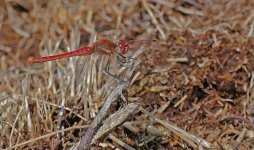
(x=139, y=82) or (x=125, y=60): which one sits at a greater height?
(x=125, y=60)

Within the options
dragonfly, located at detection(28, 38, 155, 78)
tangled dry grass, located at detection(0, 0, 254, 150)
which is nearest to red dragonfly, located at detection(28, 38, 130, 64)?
dragonfly, located at detection(28, 38, 155, 78)

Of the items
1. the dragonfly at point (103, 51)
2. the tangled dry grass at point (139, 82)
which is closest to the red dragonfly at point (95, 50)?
the dragonfly at point (103, 51)

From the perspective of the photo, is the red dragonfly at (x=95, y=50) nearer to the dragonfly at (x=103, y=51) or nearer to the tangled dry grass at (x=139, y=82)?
the dragonfly at (x=103, y=51)

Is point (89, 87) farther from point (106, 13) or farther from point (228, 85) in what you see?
point (106, 13)

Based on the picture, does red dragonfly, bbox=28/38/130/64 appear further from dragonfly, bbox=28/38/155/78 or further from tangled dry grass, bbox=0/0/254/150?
tangled dry grass, bbox=0/0/254/150

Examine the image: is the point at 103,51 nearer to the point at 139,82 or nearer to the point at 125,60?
the point at 125,60

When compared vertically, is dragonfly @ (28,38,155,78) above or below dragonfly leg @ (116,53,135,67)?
above

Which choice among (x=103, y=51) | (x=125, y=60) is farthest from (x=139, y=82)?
(x=103, y=51)

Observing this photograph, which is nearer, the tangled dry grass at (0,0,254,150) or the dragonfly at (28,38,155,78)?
the dragonfly at (28,38,155,78)

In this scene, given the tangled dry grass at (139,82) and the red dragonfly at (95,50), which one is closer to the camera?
the red dragonfly at (95,50)
